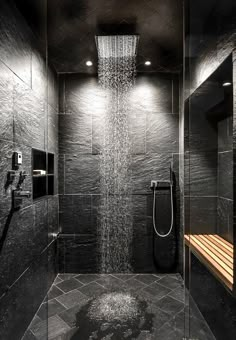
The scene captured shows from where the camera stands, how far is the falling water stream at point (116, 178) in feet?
7.75

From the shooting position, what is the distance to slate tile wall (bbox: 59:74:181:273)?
239 centimetres

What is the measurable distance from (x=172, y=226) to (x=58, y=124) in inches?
77.3

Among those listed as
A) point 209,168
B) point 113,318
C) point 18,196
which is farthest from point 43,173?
point 209,168

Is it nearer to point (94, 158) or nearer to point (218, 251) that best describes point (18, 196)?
point (94, 158)

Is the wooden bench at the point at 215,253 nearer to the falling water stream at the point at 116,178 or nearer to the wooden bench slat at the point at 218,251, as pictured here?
the wooden bench slat at the point at 218,251

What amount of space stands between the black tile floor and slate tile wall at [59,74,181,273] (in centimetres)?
26

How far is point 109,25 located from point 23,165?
1461mm

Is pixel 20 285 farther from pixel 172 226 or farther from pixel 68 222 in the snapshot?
pixel 172 226

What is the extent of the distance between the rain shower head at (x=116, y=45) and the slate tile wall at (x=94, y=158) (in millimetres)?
389

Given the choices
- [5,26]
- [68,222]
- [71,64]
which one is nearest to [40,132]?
[5,26]

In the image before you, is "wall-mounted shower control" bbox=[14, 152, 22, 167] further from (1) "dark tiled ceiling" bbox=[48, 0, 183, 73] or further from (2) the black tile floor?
(2) the black tile floor

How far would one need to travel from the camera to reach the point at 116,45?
1939 millimetres

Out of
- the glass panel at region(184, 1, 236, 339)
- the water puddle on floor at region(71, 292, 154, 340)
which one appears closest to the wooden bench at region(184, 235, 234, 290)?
the glass panel at region(184, 1, 236, 339)

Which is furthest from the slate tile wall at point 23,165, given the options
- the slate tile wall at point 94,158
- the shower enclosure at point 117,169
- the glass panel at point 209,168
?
the glass panel at point 209,168
